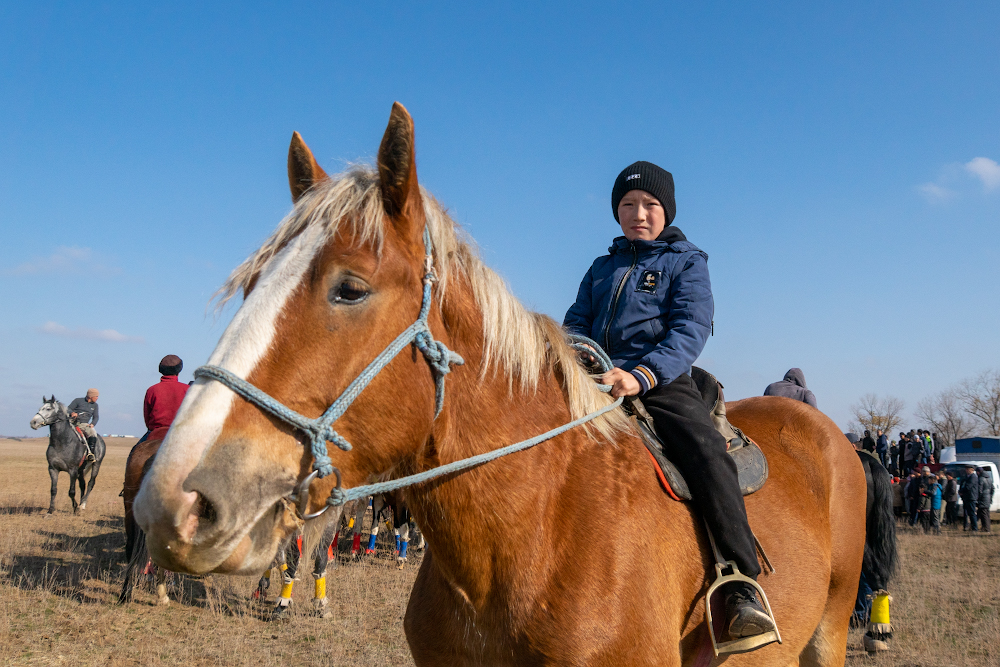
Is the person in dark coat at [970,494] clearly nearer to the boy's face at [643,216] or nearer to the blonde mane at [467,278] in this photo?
the boy's face at [643,216]

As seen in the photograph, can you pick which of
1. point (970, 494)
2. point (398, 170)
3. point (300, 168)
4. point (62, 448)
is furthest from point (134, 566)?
point (970, 494)

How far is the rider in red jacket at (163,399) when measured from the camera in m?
8.28

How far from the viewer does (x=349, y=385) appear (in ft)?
6.17

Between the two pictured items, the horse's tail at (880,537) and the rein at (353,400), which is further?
the horse's tail at (880,537)

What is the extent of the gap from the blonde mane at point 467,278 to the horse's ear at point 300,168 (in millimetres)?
269

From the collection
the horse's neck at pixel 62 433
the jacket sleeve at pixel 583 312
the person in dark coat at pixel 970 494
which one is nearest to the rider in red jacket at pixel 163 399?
the jacket sleeve at pixel 583 312

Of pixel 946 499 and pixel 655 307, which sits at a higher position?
pixel 655 307

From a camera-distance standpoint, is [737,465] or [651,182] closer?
[737,465]

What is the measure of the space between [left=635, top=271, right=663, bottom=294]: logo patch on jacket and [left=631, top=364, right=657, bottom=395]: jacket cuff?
0.51 m

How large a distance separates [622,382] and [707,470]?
53cm

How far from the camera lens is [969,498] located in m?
17.8

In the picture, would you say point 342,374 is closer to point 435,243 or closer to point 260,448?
point 260,448

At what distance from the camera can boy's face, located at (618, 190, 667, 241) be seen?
137 inches

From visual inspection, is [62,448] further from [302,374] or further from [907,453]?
[907,453]
